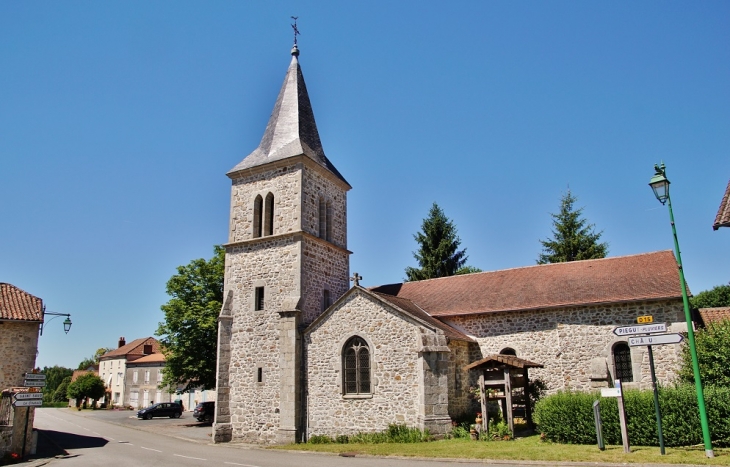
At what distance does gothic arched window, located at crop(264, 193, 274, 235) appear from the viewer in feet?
76.2

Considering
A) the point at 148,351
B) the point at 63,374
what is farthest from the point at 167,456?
the point at 63,374

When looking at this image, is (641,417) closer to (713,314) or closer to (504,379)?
(504,379)

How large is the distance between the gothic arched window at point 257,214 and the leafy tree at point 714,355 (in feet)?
56.4

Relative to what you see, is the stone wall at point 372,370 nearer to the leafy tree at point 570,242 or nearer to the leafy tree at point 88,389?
the leafy tree at point 570,242

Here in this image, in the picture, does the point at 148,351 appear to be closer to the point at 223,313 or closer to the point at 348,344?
the point at 223,313

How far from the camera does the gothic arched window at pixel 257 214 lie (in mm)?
23469

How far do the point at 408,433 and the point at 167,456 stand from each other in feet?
26.5

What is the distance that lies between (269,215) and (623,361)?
1534cm

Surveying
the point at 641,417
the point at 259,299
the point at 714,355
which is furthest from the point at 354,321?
the point at 714,355

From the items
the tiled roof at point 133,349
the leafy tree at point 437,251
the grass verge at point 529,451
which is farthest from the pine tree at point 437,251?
the tiled roof at point 133,349

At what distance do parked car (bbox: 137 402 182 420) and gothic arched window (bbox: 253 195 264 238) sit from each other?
22319 mm

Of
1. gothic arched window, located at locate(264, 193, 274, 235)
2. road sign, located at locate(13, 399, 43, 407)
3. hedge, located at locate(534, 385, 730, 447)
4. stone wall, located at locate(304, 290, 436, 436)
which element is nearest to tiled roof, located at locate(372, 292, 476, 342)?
stone wall, located at locate(304, 290, 436, 436)

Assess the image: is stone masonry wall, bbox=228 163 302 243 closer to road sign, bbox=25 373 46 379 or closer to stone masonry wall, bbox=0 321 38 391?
stone masonry wall, bbox=0 321 38 391

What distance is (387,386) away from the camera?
18.5m
